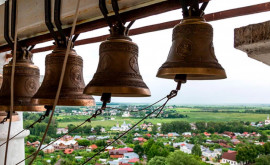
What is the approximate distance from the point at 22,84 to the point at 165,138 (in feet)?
6.45

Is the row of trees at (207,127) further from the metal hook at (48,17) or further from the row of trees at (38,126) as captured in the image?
the metal hook at (48,17)

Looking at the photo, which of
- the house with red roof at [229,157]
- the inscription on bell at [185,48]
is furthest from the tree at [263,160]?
the inscription on bell at [185,48]

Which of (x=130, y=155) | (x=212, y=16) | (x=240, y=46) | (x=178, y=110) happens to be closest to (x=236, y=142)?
(x=178, y=110)

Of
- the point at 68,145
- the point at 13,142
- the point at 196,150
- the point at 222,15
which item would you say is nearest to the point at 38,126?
the point at 68,145

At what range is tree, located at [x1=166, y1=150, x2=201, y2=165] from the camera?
2779 millimetres

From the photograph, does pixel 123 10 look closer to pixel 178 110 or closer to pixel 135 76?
pixel 135 76

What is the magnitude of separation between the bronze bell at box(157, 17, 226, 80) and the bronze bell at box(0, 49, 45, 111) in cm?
105

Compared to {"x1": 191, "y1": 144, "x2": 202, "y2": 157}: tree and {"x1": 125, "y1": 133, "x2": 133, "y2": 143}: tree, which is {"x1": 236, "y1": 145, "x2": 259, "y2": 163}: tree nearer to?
→ {"x1": 191, "y1": 144, "x2": 202, "y2": 157}: tree

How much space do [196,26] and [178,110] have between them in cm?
193

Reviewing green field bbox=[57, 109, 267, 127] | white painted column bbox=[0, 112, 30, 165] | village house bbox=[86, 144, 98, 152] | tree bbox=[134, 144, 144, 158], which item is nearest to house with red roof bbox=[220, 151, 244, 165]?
green field bbox=[57, 109, 267, 127]

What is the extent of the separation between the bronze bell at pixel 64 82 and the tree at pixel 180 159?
5.04 feet

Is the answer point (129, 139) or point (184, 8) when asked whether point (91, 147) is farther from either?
point (184, 8)

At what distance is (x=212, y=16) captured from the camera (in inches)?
54.7

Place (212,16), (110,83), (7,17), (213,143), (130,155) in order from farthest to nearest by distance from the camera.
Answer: (130,155) < (213,143) < (7,17) < (212,16) < (110,83)
